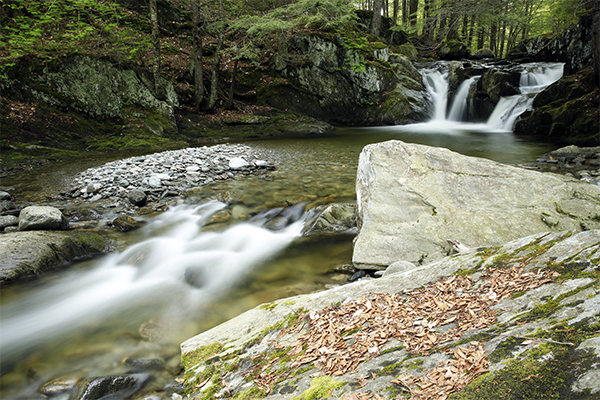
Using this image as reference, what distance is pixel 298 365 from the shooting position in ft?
5.40

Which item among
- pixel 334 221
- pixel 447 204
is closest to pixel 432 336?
pixel 447 204

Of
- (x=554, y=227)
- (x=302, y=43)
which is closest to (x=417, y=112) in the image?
(x=302, y=43)

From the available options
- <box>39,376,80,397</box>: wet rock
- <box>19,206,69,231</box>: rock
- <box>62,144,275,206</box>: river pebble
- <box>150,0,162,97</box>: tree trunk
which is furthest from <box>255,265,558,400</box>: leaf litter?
<box>150,0,162,97</box>: tree trunk

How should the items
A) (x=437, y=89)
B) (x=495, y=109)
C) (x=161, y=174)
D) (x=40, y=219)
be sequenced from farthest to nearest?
(x=437, y=89) < (x=495, y=109) < (x=161, y=174) < (x=40, y=219)

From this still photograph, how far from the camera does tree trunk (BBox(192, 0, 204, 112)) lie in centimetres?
1414

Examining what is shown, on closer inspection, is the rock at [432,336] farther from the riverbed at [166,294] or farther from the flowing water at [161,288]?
the flowing water at [161,288]

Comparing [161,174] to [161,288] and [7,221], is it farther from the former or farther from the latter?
[161,288]

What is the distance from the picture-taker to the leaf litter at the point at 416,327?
1.21 m

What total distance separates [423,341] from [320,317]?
0.74m

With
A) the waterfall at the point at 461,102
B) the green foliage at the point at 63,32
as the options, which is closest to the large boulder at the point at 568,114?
the waterfall at the point at 461,102

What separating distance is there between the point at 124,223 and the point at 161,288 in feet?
6.32

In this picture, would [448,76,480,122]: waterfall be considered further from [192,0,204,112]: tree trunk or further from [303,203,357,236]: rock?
[303,203,357,236]: rock

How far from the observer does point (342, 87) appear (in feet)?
62.5

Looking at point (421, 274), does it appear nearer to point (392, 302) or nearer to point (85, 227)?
point (392, 302)
